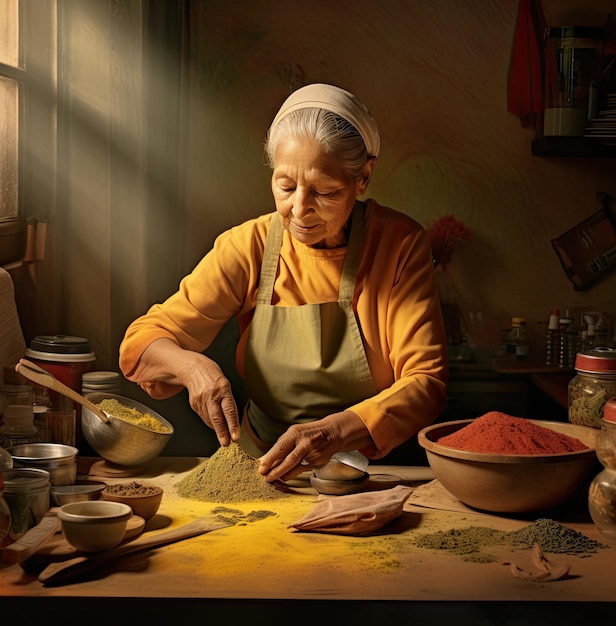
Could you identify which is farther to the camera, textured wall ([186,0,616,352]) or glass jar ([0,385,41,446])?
textured wall ([186,0,616,352])

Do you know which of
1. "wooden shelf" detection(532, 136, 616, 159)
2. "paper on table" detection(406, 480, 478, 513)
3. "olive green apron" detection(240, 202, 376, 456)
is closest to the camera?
"paper on table" detection(406, 480, 478, 513)

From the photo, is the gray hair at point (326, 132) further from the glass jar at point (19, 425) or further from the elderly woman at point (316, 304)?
the glass jar at point (19, 425)

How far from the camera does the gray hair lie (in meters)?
2.27

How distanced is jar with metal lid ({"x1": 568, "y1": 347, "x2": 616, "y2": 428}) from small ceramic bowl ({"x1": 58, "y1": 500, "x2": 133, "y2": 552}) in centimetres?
105

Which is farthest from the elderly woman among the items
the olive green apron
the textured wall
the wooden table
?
the textured wall

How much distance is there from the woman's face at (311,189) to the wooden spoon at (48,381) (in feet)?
2.16

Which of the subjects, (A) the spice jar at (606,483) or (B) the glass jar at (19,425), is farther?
(B) the glass jar at (19,425)

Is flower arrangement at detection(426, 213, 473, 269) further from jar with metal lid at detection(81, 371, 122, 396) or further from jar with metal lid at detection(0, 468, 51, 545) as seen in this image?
jar with metal lid at detection(0, 468, 51, 545)

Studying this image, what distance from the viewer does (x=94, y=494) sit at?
6.34ft

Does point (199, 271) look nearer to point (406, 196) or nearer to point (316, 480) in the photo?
point (316, 480)

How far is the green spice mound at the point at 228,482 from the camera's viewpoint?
6.75ft

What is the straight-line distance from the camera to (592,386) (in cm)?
209

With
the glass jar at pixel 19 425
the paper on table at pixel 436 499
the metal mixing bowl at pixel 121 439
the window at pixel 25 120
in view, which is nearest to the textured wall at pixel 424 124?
the window at pixel 25 120

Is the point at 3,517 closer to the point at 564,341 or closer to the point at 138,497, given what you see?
the point at 138,497
